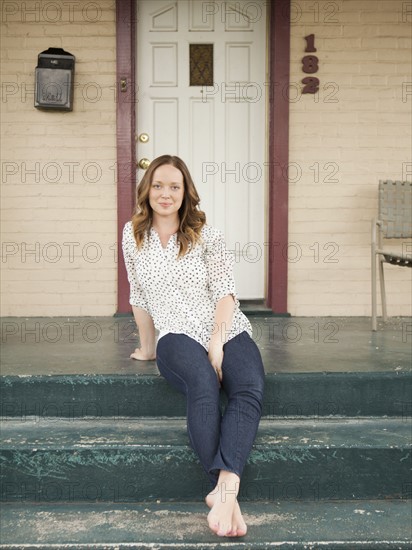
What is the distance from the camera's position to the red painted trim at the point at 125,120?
459 cm

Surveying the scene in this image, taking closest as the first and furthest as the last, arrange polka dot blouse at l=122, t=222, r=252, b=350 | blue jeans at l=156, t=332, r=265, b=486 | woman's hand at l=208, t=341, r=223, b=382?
blue jeans at l=156, t=332, r=265, b=486 < woman's hand at l=208, t=341, r=223, b=382 < polka dot blouse at l=122, t=222, r=252, b=350

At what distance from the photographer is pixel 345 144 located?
15.5 feet

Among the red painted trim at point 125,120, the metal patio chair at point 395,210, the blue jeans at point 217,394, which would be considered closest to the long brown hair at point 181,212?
the blue jeans at point 217,394

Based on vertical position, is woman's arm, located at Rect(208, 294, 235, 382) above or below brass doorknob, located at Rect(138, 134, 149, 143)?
below

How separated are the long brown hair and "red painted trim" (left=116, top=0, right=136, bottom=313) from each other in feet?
6.35

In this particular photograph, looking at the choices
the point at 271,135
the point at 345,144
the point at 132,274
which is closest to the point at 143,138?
the point at 271,135

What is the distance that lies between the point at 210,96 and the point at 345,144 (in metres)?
1.01

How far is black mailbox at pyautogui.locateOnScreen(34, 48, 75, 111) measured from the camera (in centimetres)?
453

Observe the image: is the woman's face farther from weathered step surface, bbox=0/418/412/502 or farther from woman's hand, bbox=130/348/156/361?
weathered step surface, bbox=0/418/412/502

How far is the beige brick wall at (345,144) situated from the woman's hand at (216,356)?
2324 mm

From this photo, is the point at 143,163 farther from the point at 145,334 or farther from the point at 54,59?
the point at 145,334

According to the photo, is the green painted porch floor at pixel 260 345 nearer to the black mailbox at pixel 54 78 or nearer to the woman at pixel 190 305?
the woman at pixel 190 305

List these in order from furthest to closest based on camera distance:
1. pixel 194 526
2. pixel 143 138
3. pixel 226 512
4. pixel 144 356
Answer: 1. pixel 143 138
2. pixel 144 356
3. pixel 194 526
4. pixel 226 512

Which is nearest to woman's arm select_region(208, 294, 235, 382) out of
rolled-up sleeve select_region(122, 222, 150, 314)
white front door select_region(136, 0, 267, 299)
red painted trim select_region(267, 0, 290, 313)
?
rolled-up sleeve select_region(122, 222, 150, 314)
